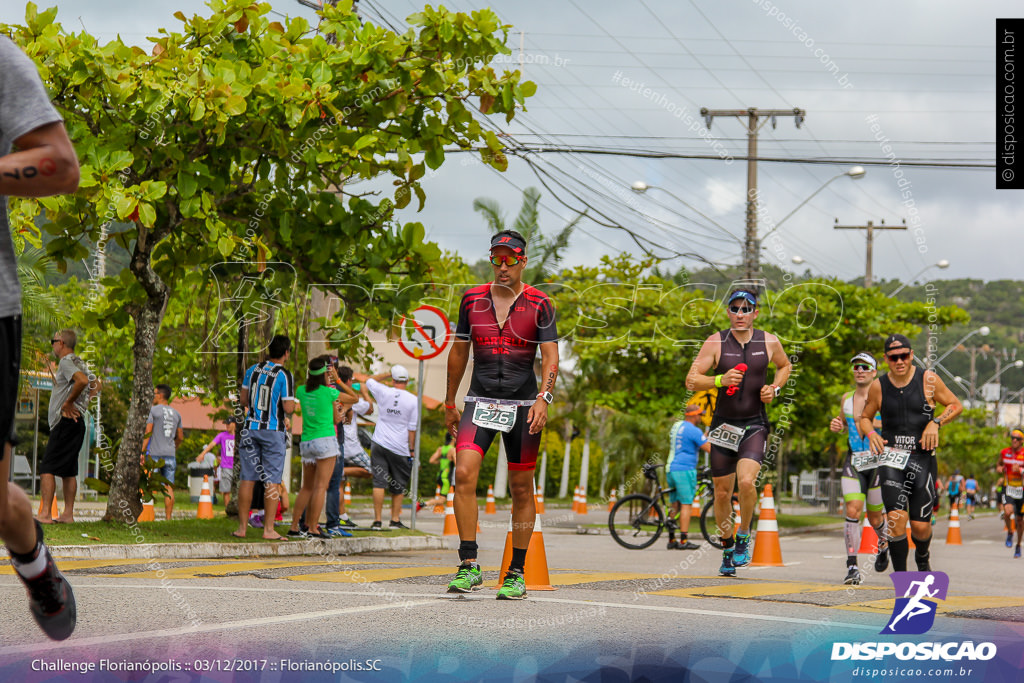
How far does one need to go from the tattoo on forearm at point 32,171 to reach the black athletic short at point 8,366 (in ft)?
1.41

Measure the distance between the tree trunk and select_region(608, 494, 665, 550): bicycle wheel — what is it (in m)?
6.47

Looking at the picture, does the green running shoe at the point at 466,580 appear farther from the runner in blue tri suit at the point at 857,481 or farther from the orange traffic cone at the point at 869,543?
the orange traffic cone at the point at 869,543

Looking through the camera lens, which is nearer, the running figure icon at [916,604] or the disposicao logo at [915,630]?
the disposicao logo at [915,630]

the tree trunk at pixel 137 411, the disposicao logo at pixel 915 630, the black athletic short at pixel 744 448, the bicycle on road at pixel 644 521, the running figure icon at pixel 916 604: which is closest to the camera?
the disposicao logo at pixel 915 630


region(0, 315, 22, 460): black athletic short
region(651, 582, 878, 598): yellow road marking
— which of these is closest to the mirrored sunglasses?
region(651, 582, 878, 598): yellow road marking

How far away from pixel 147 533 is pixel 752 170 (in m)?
18.6

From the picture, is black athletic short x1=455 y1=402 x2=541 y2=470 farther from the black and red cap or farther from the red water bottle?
the red water bottle

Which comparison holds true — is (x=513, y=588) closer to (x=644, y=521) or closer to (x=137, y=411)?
(x=137, y=411)

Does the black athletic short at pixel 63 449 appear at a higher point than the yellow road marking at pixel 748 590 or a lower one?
higher

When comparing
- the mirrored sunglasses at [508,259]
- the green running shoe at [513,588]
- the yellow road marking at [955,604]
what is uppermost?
the mirrored sunglasses at [508,259]

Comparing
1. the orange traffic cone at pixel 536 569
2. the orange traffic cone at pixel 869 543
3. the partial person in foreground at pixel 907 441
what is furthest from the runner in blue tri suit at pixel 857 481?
the orange traffic cone at pixel 536 569

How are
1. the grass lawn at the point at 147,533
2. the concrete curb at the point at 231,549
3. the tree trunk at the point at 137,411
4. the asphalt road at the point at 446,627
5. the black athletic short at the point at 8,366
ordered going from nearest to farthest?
1. the black athletic short at the point at 8,366
2. the asphalt road at the point at 446,627
3. the concrete curb at the point at 231,549
4. the grass lawn at the point at 147,533
5. the tree trunk at the point at 137,411

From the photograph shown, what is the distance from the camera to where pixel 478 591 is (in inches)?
283

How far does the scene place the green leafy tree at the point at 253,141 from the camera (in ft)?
32.4
